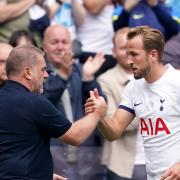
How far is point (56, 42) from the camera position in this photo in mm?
7520

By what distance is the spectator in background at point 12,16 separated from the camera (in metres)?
7.58

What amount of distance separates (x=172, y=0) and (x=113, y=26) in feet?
3.42

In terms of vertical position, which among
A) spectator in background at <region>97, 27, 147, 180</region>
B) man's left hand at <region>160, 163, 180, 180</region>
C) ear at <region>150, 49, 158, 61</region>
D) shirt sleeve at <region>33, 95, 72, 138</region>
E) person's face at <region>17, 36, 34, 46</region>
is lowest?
spectator in background at <region>97, 27, 147, 180</region>

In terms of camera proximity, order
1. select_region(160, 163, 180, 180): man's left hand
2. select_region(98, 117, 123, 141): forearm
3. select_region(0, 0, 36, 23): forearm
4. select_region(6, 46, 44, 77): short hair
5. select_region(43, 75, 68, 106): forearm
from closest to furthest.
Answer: select_region(6, 46, 44, 77): short hair < select_region(160, 163, 180, 180): man's left hand < select_region(98, 117, 123, 141): forearm < select_region(43, 75, 68, 106): forearm < select_region(0, 0, 36, 23): forearm

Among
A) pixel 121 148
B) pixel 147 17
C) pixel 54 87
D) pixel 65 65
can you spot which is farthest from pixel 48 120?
pixel 147 17

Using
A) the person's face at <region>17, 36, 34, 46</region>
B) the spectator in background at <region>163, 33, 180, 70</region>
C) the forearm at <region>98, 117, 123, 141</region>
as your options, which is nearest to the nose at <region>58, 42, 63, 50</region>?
the person's face at <region>17, 36, 34, 46</region>

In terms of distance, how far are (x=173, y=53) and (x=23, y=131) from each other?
9.09ft

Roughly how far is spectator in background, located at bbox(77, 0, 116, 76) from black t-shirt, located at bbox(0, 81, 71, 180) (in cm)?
278

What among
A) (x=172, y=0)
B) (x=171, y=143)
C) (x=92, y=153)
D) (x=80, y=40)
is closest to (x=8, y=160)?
(x=171, y=143)

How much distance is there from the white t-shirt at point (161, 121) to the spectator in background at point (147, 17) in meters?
2.25

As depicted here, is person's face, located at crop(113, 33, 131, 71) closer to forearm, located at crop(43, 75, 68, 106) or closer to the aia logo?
forearm, located at crop(43, 75, 68, 106)

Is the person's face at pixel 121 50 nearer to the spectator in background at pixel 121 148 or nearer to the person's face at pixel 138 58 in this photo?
the spectator in background at pixel 121 148

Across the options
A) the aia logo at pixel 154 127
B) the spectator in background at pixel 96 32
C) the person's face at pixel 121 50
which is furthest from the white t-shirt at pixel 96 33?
the aia logo at pixel 154 127

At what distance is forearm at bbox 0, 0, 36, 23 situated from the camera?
24.8ft
